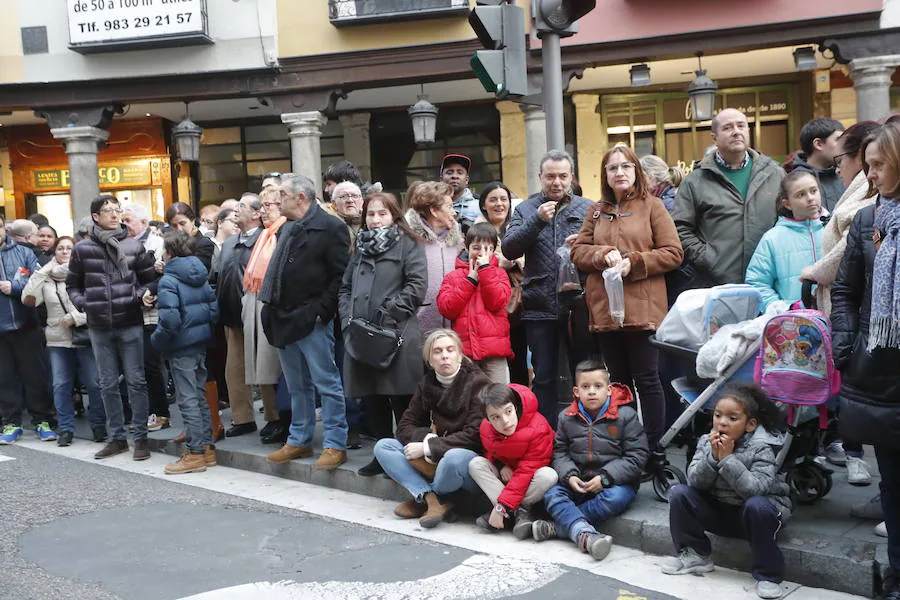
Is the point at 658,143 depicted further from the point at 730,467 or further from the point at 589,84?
the point at 730,467

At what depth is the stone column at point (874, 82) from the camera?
530 inches

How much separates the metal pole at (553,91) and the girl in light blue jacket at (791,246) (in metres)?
1.70

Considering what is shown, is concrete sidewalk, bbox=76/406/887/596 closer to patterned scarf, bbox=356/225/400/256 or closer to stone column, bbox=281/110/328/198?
patterned scarf, bbox=356/225/400/256

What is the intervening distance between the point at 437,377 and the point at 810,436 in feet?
7.47

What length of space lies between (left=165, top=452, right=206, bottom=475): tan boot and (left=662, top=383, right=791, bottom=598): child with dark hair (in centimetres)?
418

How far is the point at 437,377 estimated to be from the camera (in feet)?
19.7

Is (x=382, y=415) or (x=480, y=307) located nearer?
(x=480, y=307)

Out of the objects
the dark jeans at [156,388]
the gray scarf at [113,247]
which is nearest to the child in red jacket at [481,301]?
the gray scarf at [113,247]

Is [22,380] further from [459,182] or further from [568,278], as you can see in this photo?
[568,278]

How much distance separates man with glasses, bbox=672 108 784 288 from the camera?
5914 mm

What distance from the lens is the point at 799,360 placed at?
4.45 m

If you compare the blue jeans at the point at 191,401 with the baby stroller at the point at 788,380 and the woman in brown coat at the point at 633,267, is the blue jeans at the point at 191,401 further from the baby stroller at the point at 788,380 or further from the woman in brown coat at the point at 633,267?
the baby stroller at the point at 788,380

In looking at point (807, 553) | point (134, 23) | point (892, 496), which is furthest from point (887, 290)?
point (134, 23)

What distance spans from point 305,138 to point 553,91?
9598 mm
